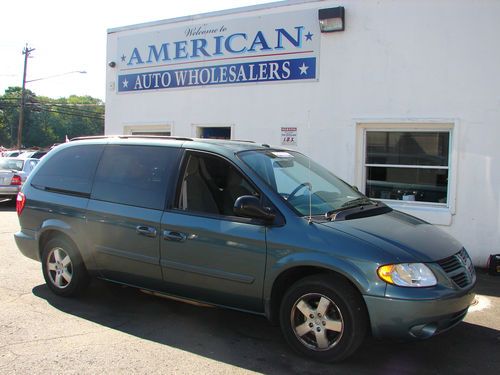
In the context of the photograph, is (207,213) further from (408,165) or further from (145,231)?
(408,165)

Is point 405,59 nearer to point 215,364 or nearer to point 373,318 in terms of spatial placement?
point 373,318

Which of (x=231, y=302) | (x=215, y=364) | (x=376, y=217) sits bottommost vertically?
(x=215, y=364)

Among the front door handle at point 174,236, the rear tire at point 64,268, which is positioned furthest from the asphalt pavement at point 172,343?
the front door handle at point 174,236

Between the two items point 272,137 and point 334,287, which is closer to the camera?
point 334,287

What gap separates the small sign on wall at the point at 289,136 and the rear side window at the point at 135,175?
4029mm

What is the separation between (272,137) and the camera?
878cm

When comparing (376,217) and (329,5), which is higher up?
(329,5)

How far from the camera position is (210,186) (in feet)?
15.1

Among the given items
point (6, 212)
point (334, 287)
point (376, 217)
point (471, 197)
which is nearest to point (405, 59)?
point (471, 197)

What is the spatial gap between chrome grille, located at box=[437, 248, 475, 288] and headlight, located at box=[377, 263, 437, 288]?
0.72 ft

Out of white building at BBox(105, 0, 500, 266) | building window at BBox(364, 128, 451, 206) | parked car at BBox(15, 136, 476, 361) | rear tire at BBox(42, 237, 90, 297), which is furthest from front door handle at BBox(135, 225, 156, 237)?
building window at BBox(364, 128, 451, 206)

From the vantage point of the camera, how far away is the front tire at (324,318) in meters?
3.66

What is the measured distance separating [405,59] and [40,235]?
19.0 feet

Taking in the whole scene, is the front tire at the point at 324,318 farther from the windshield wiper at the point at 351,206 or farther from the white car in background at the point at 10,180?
the white car in background at the point at 10,180
